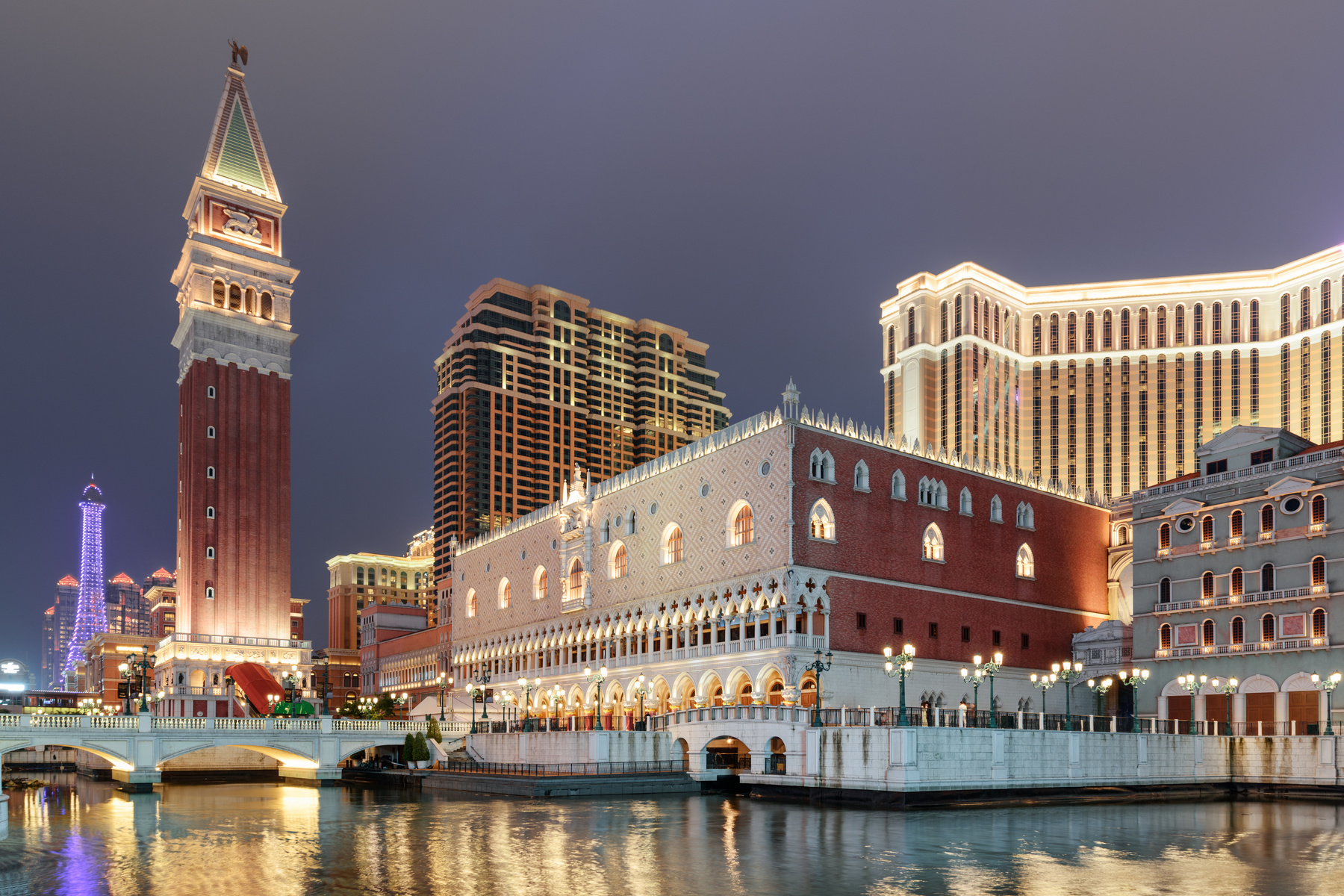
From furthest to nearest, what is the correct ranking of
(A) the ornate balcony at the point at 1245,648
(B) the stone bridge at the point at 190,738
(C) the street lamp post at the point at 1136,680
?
(A) the ornate balcony at the point at 1245,648, (B) the stone bridge at the point at 190,738, (C) the street lamp post at the point at 1136,680

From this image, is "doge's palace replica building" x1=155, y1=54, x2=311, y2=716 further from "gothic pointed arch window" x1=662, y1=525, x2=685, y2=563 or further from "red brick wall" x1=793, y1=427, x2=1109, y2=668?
"red brick wall" x1=793, y1=427, x2=1109, y2=668

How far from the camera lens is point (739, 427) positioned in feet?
222

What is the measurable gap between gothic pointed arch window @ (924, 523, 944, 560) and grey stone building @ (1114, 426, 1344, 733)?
38.9 feet

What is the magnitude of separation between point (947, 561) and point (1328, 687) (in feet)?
70.1

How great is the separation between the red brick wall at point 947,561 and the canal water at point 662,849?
1899 centimetres

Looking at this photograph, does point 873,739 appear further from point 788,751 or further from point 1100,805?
point 1100,805

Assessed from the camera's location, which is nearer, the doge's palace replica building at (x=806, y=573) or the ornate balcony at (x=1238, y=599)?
the ornate balcony at (x=1238, y=599)

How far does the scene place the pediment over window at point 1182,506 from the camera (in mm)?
65438

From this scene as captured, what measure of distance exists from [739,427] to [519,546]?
30897 mm

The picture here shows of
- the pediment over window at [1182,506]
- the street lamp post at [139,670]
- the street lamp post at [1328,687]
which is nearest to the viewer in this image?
the street lamp post at [1328,687]

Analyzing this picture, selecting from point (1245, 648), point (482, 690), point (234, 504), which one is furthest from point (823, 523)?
point (234, 504)

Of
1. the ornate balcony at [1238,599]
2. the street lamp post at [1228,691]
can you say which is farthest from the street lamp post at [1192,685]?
the ornate balcony at [1238,599]

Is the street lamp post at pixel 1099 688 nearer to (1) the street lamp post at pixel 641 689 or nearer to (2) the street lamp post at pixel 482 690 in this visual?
(1) the street lamp post at pixel 641 689

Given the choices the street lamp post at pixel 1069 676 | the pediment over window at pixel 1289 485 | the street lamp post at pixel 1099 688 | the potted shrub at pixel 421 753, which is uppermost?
the pediment over window at pixel 1289 485
